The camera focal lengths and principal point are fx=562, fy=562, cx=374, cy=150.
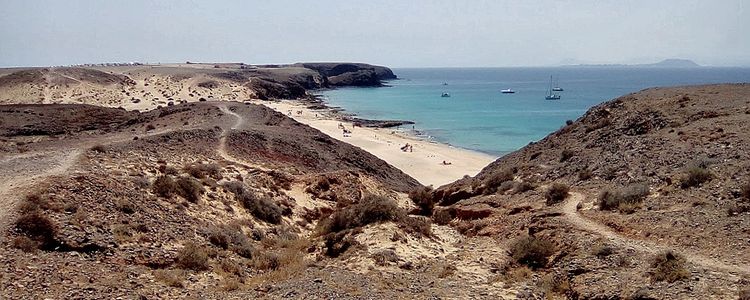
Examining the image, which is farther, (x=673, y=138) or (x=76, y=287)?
(x=673, y=138)

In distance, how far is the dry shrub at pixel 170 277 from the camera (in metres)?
13.8

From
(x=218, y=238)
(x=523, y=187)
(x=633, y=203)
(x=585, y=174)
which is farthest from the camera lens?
(x=523, y=187)

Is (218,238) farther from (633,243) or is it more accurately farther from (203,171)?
(633,243)

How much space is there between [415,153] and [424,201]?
95.4 ft

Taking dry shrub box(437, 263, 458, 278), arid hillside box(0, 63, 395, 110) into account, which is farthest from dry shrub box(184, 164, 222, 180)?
arid hillside box(0, 63, 395, 110)

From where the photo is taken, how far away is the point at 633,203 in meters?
18.9

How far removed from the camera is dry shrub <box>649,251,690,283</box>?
12.9m

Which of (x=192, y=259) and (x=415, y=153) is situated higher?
(x=192, y=259)

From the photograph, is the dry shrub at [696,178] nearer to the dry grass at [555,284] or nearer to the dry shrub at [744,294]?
the dry grass at [555,284]

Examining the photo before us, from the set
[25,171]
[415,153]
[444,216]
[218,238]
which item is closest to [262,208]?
[218,238]

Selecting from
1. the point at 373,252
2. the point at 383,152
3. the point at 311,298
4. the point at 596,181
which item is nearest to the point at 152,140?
the point at 373,252

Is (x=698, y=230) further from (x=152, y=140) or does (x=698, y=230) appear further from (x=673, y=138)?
(x=152, y=140)

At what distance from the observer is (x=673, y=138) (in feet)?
82.6

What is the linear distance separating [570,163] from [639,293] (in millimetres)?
15019
